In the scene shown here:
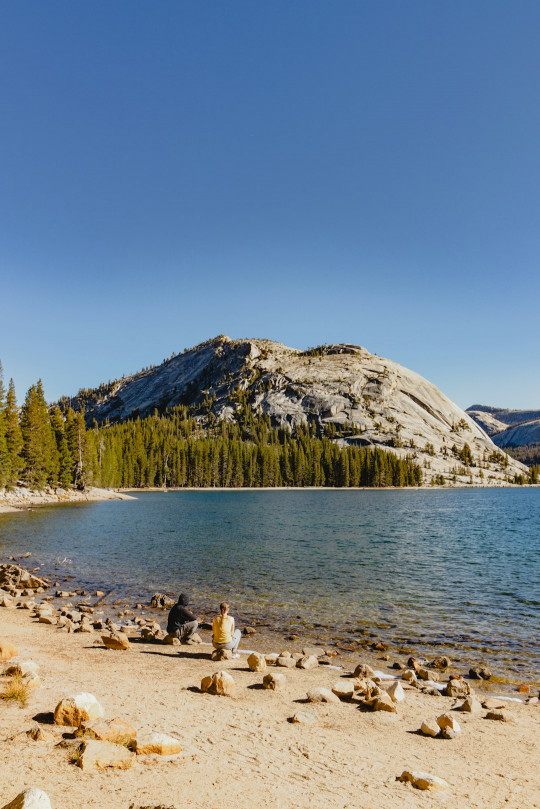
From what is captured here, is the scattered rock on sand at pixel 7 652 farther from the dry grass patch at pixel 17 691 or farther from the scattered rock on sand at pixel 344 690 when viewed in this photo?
the scattered rock on sand at pixel 344 690

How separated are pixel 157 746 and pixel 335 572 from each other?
90.2 ft

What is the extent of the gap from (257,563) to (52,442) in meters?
83.4

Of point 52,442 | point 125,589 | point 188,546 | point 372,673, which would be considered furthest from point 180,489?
point 372,673

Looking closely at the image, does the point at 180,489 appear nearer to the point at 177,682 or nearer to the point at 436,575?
the point at 436,575

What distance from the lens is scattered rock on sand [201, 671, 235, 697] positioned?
13.4 meters

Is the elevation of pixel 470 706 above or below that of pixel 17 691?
below

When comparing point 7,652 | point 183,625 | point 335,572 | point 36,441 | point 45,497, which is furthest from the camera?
point 45,497

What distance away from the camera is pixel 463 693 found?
49.3ft

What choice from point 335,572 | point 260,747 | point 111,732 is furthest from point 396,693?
point 335,572

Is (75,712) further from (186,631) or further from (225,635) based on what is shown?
(186,631)

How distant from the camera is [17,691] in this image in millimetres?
11609

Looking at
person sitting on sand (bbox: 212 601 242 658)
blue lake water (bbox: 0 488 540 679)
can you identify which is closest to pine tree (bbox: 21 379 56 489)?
blue lake water (bbox: 0 488 540 679)

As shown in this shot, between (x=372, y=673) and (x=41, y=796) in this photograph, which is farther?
(x=372, y=673)

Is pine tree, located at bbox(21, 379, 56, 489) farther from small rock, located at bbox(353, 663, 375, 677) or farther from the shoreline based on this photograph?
small rock, located at bbox(353, 663, 375, 677)
